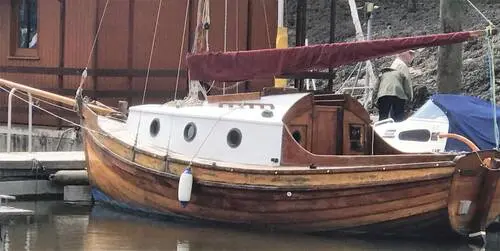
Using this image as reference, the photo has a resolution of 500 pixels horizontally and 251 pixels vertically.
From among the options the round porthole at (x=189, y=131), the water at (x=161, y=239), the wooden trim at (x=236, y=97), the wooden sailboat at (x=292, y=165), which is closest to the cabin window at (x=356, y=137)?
the wooden sailboat at (x=292, y=165)

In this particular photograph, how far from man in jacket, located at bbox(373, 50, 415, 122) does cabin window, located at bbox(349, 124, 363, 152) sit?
2.38 metres

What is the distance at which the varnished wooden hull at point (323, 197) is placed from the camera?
35.9 feet

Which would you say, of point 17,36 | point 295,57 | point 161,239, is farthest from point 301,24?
point 17,36

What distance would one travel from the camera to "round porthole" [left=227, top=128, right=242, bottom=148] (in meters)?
12.1

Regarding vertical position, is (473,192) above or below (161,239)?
above

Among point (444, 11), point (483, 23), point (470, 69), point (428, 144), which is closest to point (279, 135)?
point (428, 144)

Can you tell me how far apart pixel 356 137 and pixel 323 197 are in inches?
60.7

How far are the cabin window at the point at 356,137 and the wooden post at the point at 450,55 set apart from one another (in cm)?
364

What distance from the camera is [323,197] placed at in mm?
11281

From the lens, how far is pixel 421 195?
11000mm

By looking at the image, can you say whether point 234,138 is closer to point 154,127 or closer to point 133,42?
point 154,127

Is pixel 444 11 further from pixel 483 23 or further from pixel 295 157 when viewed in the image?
pixel 483 23

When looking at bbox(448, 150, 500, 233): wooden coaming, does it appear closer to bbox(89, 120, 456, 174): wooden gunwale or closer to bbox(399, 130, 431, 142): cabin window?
bbox(89, 120, 456, 174): wooden gunwale

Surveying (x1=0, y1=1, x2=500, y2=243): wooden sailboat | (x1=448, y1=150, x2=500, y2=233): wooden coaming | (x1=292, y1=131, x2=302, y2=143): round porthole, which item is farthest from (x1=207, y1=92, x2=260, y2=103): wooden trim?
(x1=448, y1=150, x2=500, y2=233): wooden coaming
